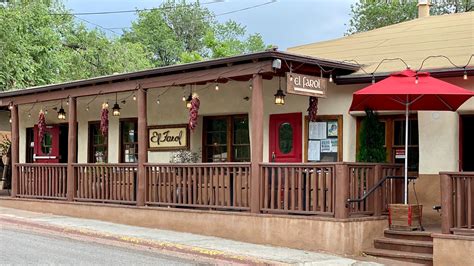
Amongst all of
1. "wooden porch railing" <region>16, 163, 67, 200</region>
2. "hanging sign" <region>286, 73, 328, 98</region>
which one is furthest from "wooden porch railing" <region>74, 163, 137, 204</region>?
"hanging sign" <region>286, 73, 328, 98</region>

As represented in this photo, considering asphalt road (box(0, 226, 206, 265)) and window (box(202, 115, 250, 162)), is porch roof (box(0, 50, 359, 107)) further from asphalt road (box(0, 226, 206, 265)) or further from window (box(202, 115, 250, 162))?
asphalt road (box(0, 226, 206, 265))

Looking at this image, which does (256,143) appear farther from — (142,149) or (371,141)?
(142,149)

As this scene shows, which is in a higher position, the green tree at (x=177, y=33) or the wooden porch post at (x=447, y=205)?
the green tree at (x=177, y=33)

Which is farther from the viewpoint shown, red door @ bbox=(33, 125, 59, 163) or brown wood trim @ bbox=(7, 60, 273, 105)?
red door @ bbox=(33, 125, 59, 163)

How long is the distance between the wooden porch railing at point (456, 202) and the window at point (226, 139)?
20.8ft

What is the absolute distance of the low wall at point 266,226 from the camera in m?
10.7

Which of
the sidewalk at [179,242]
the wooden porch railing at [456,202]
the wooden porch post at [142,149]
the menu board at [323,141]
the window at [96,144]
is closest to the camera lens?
the wooden porch railing at [456,202]

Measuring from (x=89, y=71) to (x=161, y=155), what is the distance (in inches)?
924

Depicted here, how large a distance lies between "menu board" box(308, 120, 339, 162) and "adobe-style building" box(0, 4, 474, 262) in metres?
0.02

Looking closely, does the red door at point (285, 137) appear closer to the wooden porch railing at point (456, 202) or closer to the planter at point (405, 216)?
the planter at point (405, 216)

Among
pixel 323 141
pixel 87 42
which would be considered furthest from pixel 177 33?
pixel 323 141

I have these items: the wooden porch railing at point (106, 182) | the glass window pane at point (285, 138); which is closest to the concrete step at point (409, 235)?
the glass window pane at point (285, 138)

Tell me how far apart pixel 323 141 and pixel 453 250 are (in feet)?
15.2

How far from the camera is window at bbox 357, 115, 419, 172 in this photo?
1262 cm
